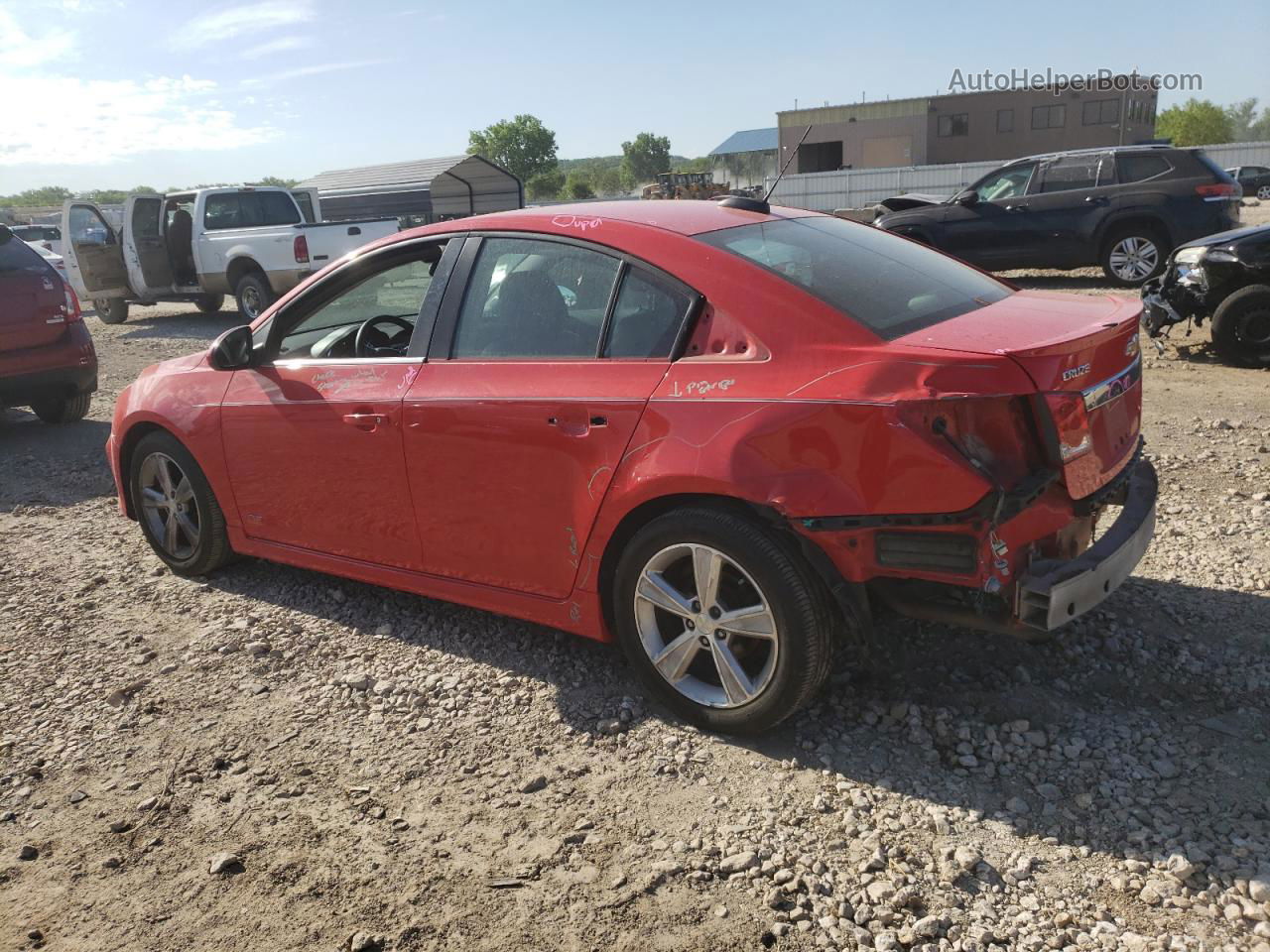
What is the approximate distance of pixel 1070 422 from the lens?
290 centimetres

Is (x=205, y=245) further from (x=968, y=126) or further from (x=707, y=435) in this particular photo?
(x=968, y=126)

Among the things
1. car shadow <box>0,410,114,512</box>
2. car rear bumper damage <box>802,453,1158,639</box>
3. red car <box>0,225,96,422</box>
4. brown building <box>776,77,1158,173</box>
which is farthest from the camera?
brown building <box>776,77,1158,173</box>

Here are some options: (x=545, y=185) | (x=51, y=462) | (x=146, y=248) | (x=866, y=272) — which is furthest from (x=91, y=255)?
(x=545, y=185)

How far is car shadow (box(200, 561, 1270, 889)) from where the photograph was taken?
284 centimetres

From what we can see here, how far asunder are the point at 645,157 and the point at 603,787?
145 m

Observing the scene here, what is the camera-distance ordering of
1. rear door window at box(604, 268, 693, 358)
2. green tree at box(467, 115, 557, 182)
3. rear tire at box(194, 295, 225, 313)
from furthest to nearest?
green tree at box(467, 115, 557, 182)
rear tire at box(194, 295, 225, 313)
rear door window at box(604, 268, 693, 358)

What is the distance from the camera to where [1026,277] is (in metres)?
15.0

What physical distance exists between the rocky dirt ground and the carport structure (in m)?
26.6

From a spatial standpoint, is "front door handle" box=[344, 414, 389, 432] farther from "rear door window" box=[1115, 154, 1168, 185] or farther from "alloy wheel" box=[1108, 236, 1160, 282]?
"rear door window" box=[1115, 154, 1168, 185]

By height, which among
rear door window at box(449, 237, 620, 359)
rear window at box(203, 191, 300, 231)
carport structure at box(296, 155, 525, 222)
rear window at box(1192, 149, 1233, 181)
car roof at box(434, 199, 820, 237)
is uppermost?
carport structure at box(296, 155, 525, 222)

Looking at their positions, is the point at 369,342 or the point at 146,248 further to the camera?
the point at 146,248

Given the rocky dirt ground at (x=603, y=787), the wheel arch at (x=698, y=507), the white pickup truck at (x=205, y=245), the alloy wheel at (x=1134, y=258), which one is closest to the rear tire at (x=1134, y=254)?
the alloy wheel at (x=1134, y=258)

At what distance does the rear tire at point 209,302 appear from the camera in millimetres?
16203

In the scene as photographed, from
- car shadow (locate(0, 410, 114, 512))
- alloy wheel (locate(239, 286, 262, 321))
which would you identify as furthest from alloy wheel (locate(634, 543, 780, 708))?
alloy wheel (locate(239, 286, 262, 321))
